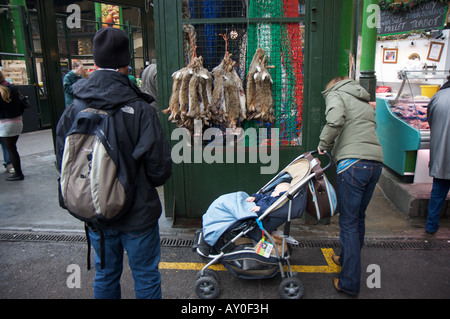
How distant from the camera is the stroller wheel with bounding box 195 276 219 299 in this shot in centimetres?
320

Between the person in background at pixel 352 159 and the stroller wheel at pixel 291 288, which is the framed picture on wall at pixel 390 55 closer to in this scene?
the person in background at pixel 352 159

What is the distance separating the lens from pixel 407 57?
843cm

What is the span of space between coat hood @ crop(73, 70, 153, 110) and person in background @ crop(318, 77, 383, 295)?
1.85 metres

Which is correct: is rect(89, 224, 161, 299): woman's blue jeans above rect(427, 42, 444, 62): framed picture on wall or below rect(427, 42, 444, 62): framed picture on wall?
below

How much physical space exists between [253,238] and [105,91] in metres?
1.82

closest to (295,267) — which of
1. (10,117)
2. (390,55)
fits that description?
(10,117)

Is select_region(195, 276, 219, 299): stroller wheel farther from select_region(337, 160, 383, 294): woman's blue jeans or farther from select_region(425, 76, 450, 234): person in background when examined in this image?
select_region(425, 76, 450, 234): person in background

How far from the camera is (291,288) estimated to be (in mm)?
3191

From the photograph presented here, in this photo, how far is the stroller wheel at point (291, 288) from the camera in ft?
10.4

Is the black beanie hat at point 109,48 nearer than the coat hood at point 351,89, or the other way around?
the black beanie hat at point 109,48

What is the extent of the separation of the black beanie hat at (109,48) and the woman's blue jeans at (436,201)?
Answer: 3780 millimetres

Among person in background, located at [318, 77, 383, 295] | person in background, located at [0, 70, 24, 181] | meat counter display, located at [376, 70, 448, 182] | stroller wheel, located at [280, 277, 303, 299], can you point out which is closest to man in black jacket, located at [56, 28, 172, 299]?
stroller wheel, located at [280, 277, 303, 299]

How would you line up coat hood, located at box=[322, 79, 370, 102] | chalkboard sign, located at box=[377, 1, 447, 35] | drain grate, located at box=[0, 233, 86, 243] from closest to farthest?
coat hood, located at box=[322, 79, 370, 102]
drain grate, located at box=[0, 233, 86, 243]
chalkboard sign, located at box=[377, 1, 447, 35]

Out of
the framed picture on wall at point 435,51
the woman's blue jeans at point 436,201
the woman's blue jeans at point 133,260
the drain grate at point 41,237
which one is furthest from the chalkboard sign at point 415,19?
the drain grate at point 41,237
